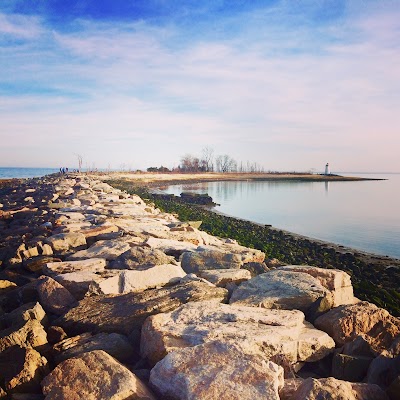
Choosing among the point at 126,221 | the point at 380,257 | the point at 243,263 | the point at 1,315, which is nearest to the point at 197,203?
the point at 380,257

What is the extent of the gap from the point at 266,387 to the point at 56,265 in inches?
146

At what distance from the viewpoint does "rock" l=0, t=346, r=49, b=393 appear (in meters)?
2.77

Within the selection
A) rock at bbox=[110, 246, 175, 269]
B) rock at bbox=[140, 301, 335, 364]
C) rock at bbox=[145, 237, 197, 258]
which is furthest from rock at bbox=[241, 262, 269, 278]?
rock at bbox=[140, 301, 335, 364]

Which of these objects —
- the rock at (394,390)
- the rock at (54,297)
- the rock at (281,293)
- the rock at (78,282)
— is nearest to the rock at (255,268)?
the rock at (281,293)

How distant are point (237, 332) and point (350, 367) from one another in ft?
3.19

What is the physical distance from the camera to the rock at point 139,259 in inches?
210

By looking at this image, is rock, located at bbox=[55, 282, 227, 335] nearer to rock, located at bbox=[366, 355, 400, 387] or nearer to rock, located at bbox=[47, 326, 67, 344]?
rock, located at bbox=[47, 326, 67, 344]

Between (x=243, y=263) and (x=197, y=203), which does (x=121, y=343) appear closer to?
(x=243, y=263)

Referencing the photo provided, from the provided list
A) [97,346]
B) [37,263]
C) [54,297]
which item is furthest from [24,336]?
[37,263]

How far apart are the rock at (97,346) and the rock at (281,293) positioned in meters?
1.40

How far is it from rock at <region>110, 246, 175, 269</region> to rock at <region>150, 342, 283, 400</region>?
249 cm

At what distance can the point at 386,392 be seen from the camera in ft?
8.75

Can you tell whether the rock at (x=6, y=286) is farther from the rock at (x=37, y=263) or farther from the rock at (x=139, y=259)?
the rock at (x=139, y=259)

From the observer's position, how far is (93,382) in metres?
2.57
